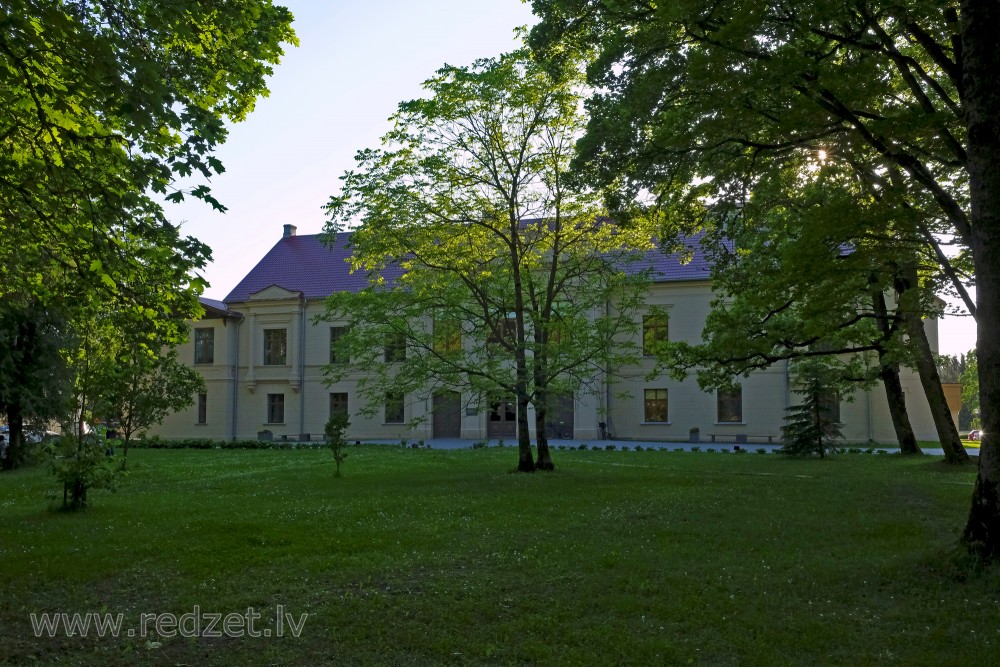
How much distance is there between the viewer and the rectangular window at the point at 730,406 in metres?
35.2

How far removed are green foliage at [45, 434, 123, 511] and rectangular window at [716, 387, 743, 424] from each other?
94.3ft

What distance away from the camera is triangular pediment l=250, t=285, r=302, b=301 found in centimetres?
4028

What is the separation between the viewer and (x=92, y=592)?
23.5 ft

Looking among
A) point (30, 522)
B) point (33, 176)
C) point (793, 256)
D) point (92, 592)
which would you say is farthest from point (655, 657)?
point (30, 522)

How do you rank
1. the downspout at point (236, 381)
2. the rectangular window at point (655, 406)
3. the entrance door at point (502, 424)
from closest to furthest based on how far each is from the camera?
the rectangular window at point (655, 406) → the entrance door at point (502, 424) → the downspout at point (236, 381)

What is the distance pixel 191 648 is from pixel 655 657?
11.4 ft

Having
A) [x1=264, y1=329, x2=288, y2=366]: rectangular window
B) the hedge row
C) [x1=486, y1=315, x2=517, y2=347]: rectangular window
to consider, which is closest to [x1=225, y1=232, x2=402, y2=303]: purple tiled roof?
[x1=264, y1=329, x2=288, y2=366]: rectangular window

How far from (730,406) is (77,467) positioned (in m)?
29.6

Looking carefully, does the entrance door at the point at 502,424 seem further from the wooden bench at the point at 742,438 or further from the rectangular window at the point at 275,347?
the rectangular window at the point at 275,347

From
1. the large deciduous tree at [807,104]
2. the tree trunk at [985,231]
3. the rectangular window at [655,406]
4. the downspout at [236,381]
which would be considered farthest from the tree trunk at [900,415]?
the downspout at [236,381]

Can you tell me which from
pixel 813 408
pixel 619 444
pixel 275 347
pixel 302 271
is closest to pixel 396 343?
pixel 813 408

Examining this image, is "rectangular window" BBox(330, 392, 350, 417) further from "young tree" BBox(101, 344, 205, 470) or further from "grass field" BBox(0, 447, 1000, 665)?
"grass field" BBox(0, 447, 1000, 665)

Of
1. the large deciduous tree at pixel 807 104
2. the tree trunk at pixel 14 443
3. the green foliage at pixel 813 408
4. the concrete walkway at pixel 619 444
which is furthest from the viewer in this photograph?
the concrete walkway at pixel 619 444

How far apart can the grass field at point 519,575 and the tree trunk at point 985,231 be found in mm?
495
